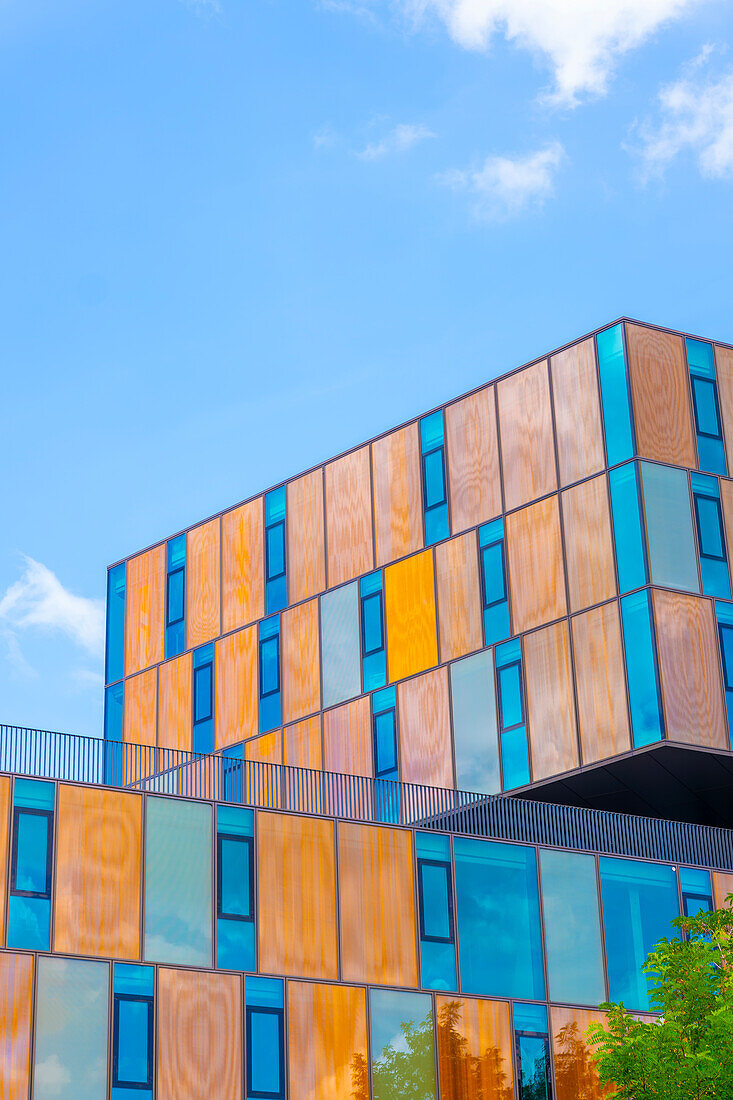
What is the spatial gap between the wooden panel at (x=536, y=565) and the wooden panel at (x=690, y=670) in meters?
3.00

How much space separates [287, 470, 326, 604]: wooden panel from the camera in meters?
52.3

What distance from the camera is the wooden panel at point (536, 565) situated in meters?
45.6

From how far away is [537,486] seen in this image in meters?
46.7

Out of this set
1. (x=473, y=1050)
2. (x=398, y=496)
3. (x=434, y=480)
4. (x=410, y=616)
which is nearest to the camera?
(x=473, y=1050)

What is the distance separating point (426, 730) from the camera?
47812 mm

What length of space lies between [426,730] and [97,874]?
15.7 meters

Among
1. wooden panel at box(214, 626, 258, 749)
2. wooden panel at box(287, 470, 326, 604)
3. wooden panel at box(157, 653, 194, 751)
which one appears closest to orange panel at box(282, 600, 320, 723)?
wooden panel at box(287, 470, 326, 604)

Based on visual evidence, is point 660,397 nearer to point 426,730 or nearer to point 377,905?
point 426,730

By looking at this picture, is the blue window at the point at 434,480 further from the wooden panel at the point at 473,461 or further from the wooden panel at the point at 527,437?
the wooden panel at the point at 527,437

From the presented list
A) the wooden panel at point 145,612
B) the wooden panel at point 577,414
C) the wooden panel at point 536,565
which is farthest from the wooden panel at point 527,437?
the wooden panel at point 145,612

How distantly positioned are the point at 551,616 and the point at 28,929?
17.8 metres

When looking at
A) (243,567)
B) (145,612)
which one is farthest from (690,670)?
(145,612)

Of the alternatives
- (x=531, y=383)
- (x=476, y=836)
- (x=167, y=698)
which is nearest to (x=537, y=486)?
(x=531, y=383)

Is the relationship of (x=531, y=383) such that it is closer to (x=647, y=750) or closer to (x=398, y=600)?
(x=398, y=600)
